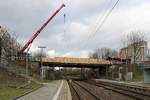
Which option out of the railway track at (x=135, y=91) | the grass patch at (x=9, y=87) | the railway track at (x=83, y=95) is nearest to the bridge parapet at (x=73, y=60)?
the grass patch at (x=9, y=87)

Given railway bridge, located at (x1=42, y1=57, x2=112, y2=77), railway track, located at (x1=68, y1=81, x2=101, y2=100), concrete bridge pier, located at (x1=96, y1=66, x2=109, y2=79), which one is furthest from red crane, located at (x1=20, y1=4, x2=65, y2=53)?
railway track, located at (x1=68, y1=81, x2=101, y2=100)

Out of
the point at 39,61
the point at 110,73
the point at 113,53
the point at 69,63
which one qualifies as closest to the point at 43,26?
the point at 39,61

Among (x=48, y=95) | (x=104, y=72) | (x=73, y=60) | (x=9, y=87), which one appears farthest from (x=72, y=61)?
(x=48, y=95)

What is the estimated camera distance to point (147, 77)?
70.7 metres

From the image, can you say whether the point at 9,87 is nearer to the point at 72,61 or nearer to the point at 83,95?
the point at 83,95

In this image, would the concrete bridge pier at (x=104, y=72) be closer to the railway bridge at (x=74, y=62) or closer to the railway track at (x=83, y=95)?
the railway bridge at (x=74, y=62)

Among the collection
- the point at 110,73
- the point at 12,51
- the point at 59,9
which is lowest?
the point at 110,73

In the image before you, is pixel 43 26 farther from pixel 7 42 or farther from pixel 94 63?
pixel 94 63

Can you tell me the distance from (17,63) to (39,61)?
476 inches

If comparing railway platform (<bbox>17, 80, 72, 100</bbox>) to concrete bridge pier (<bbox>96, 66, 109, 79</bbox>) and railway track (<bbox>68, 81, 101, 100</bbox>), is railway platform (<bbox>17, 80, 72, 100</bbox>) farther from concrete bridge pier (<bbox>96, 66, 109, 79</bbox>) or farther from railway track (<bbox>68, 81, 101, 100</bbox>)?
concrete bridge pier (<bbox>96, 66, 109, 79</bbox>)

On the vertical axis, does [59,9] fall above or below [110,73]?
above

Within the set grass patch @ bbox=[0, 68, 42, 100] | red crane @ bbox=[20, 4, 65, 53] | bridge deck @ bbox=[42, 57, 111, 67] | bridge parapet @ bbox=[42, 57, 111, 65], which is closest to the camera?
grass patch @ bbox=[0, 68, 42, 100]

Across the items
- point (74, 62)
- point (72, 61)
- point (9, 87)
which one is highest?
point (72, 61)

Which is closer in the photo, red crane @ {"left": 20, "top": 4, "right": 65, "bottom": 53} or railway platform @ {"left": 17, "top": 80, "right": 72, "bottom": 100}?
railway platform @ {"left": 17, "top": 80, "right": 72, "bottom": 100}
